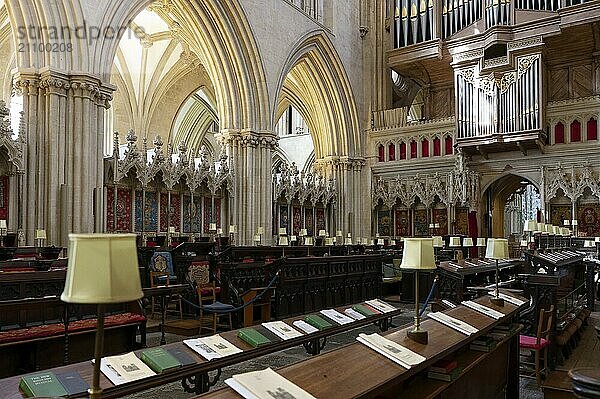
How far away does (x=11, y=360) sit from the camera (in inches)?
205

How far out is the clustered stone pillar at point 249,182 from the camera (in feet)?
55.7

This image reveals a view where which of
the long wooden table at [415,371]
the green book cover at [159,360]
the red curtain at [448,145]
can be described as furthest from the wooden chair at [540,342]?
the red curtain at [448,145]

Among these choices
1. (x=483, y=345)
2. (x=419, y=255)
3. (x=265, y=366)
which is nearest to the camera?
(x=419, y=255)

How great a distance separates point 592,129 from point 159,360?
1814 centimetres

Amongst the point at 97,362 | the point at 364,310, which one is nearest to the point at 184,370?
the point at 97,362

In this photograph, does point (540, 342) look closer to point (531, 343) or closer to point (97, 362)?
point (531, 343)

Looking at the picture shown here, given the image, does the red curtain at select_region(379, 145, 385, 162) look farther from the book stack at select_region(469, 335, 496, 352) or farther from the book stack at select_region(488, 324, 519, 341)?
the book stack at select_region(469, 335, 496, 352)

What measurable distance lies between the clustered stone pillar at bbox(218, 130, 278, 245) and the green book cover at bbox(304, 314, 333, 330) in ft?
41.3

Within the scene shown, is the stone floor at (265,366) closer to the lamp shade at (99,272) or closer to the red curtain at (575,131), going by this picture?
the lamp shade at (99,272)

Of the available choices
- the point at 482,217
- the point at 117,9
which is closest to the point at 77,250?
the point at 117,9

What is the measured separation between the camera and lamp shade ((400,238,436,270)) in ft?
12.1

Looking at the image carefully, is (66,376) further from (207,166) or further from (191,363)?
(207,166)

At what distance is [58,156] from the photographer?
38.7 ft

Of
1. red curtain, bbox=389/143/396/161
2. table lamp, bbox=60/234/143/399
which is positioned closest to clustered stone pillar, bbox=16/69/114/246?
table lamp, bbox=60/234/143/399
